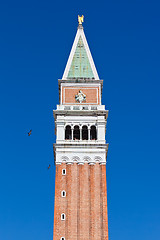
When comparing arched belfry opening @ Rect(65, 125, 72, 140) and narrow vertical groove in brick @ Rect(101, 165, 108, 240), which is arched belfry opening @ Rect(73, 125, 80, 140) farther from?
narrow vertical groove in brick @ Rect(101, 165, 108, 240)

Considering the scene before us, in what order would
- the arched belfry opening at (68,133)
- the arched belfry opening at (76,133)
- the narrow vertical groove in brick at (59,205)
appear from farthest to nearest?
the arched belfry opening at (76,133) → the arched belfry opening at (68,133) → the narrow vertical groove in brick at (59,205)

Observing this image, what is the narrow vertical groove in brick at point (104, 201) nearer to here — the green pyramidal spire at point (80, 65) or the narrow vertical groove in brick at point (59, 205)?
the narrow vertical groove in brick at point (59, 205)

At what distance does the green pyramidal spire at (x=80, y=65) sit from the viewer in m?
70.5

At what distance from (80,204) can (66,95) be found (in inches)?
665

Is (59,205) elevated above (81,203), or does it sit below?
below

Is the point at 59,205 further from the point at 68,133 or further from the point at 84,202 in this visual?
the point at 68,133

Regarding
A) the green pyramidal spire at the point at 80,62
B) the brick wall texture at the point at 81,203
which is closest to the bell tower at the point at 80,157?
the brick wall texture at the point at 81,203

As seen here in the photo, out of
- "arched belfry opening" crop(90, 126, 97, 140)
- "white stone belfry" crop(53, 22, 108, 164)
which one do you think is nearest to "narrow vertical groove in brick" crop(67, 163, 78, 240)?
"white stone belfry" crop(53, 22, 108, 164)

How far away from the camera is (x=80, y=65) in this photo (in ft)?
235

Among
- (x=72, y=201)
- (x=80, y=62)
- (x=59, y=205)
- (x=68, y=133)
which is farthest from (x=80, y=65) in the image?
(x=59, y=205)

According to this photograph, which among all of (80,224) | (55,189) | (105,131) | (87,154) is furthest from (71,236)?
(105,131)

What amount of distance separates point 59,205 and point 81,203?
9.13ft

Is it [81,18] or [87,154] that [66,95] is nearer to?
[87,154]

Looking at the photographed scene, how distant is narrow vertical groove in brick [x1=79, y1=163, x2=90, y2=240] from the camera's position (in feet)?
187
